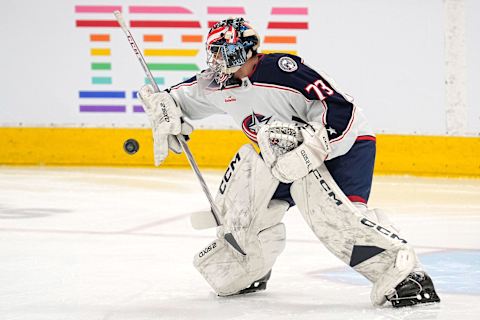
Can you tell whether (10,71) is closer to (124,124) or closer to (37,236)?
(124,124)

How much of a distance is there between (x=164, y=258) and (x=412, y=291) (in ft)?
3.82

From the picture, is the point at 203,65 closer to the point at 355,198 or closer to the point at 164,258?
the point at 164,258

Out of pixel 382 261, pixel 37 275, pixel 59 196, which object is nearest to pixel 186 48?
pixel 59 196

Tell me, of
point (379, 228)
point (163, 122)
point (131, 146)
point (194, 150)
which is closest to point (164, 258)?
point (131, 146)

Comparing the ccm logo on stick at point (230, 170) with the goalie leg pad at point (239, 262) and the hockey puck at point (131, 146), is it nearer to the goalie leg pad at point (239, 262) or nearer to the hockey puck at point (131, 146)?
the goalie leg pad at point (239, 262)

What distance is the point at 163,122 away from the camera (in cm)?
277

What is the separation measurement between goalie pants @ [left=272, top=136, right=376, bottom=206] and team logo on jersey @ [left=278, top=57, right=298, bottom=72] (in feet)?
0.95

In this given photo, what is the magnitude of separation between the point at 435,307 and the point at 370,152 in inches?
19.1

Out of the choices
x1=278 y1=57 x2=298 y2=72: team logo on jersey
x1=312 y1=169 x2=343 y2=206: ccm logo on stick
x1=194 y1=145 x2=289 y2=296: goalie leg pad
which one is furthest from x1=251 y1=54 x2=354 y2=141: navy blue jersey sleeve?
x1=194 y1=145 x2=289 y2=296: goalie leg pad

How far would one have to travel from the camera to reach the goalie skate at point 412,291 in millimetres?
2451

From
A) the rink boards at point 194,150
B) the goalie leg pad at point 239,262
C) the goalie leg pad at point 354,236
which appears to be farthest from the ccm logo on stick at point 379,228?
the rink boards at point 194,150

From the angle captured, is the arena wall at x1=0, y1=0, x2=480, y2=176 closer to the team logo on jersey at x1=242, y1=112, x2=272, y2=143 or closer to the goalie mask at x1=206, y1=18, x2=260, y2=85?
the team logo on jersey at x1=242, y1=112, x2=272, y2=143

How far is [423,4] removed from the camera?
656 centimetres

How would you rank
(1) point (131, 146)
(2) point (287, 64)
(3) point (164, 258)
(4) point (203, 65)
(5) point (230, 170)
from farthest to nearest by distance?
(4) point (203, 65) < (3) point (164, 258) < (1) point (131, 146) < (5) point (230, 170) < (2) point (287, 64)
